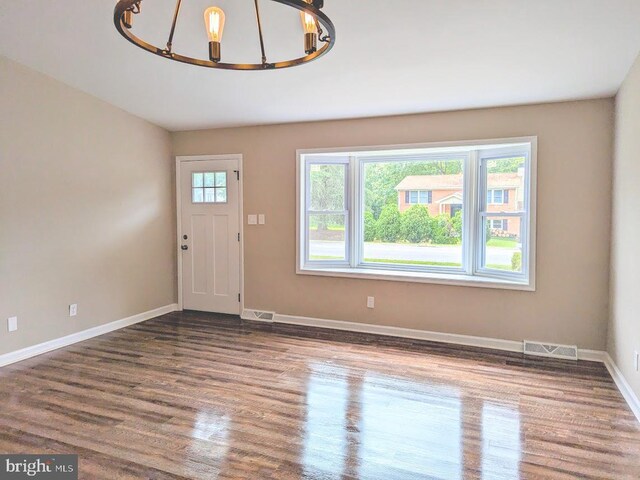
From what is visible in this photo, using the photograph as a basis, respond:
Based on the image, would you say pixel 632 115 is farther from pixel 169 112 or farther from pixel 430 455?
pixel 169 112

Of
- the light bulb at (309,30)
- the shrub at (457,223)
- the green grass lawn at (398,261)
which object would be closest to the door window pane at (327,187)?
the green grass lawn at (398,261)

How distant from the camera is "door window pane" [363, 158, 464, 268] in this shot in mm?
4605

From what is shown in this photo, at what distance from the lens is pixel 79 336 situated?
14.0 feet

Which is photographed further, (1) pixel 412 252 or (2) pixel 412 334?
(1) pixel 412 252

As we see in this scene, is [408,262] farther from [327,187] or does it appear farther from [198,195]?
[198,195]

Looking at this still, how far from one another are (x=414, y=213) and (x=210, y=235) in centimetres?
254

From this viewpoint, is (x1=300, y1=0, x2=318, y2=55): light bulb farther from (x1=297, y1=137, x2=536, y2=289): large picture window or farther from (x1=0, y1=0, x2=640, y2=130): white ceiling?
(x1=297, y1=137, x2=536, y2=289): large picture window

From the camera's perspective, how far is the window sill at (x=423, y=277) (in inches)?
159

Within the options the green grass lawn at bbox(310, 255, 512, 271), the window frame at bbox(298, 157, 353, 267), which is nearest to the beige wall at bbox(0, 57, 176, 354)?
the window frame at bbox(298, 157, 353, 267)

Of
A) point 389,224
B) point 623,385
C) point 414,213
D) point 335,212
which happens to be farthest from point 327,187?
point 623,385

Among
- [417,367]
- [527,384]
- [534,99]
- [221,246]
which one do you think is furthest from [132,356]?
[534,99]

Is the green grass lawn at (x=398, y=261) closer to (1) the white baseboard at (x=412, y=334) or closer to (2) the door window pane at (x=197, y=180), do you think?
(1) the white baseboard at (x=412, y=334)

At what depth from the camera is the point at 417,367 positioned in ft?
11.8

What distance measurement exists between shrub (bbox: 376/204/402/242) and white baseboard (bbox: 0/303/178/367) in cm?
289
